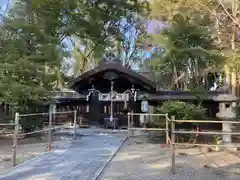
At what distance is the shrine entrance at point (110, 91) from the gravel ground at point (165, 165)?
279 inches

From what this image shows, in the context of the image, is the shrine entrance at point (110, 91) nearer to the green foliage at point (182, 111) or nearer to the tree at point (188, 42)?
the tree at point (188, 42)

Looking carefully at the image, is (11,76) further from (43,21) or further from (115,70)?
(115,70)

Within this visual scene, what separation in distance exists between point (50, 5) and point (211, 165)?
9.81m

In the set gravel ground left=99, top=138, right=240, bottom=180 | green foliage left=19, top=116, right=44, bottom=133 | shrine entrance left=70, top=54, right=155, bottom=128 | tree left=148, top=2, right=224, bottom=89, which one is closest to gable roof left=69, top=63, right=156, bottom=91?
shrine entrance left=70, top=54, right=155, bottom=128

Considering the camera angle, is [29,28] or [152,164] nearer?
[152,164]

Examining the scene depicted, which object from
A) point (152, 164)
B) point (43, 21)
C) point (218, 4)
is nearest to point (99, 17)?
point (43, 21)

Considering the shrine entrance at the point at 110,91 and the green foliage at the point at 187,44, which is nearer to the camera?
the green foliage at the point at 187,44

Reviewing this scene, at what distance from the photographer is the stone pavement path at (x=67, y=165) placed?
5717 mm

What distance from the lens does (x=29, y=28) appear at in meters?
11.7

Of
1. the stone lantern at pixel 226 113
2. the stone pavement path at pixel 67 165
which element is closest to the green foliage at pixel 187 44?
the stone lantern at pixel 226 113

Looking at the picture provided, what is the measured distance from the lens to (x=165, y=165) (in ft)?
23.0

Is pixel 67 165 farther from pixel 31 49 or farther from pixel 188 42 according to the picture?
pixel 188 42

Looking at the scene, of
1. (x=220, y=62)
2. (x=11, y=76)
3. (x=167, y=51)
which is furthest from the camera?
(x=167, y=51)

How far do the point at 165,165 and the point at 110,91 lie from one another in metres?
10.1
